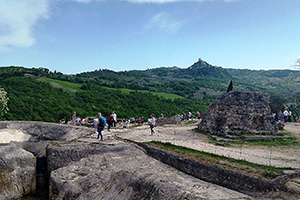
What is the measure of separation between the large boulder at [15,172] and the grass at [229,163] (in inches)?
252

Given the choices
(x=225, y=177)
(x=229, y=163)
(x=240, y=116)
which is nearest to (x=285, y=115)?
(x=240, y=116)

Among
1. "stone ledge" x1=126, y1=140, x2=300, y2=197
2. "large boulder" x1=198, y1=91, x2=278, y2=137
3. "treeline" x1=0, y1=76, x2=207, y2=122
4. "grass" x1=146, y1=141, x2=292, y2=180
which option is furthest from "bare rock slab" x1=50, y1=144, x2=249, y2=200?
"treeline" x1=0, y1=76, x2=207, y2=122

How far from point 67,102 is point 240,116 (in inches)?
1366

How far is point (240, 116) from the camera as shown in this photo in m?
18.3

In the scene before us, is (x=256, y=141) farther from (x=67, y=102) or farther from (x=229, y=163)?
(x=67, y=102)

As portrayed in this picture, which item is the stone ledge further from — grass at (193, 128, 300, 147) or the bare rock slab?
grass at (193, 128, 300, 147)

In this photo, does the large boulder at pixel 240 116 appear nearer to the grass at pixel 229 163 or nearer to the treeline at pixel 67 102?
the grass at pixel 229 163

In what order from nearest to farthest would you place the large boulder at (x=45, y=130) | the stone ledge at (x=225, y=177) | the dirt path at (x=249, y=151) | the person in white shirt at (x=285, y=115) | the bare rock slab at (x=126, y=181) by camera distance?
the stone ledge at (x=225, y=177), the bare rock slab at (x=126, y=181), the dirt path at (x=249, y=151), the large boulder at (x=45, y=130), the person in white shirt at (x=285, y=115)

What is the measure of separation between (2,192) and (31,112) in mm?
26293

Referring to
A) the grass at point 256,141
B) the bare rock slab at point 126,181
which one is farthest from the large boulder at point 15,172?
the grass at point 256,141

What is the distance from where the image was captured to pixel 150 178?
9812mm

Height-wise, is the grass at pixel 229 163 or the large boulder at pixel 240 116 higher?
the large boulder at pixel 240 116

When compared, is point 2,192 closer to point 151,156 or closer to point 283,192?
point 151,156

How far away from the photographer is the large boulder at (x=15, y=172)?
12.2m
